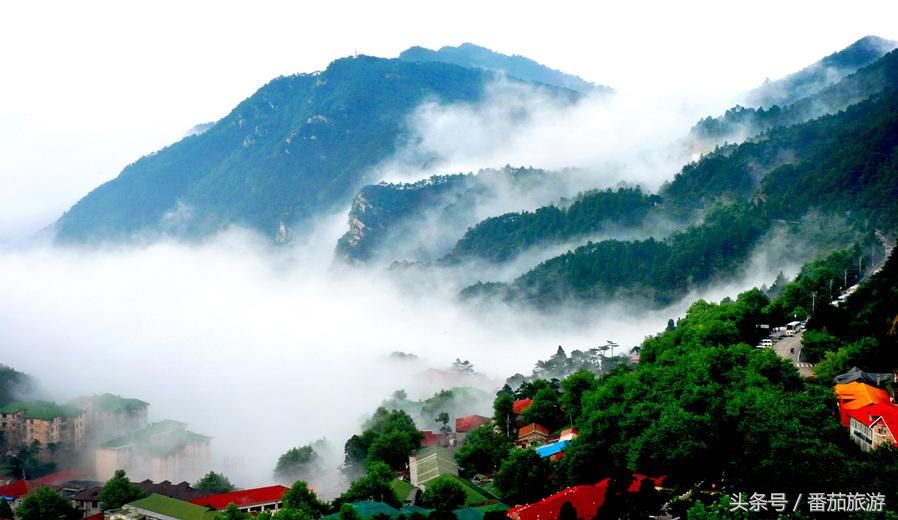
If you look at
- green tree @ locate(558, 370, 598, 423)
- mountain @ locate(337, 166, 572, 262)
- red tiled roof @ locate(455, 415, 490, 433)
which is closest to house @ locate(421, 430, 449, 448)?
red tiled roof @ locate(455, 415, 490, 433)

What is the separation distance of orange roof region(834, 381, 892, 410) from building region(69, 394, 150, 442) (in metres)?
41.6

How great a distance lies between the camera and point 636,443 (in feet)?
88.2

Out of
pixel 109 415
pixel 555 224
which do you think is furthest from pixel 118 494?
pixel 555 224

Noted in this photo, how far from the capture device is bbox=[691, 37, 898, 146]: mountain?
285 feet

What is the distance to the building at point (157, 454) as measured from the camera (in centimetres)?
5053

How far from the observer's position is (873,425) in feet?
78.4

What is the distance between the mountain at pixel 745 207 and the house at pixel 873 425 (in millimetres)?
34147

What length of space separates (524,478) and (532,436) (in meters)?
7.63

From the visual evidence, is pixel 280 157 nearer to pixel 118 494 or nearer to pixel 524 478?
pixel 118 494

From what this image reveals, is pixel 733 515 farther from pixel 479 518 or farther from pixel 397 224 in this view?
pixel 397 224

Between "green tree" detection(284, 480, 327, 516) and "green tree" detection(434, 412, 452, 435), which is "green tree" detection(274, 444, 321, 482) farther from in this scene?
"green tree" detection(284, 480, 327, 516)

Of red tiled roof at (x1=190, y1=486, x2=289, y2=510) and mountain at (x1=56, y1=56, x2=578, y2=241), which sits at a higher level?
mountain at (x1=56, y1=56, x2=578, y2=241)

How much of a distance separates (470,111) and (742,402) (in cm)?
15172

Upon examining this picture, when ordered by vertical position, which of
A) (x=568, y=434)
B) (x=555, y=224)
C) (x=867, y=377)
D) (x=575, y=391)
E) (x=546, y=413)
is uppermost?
(x=555, y=224)
